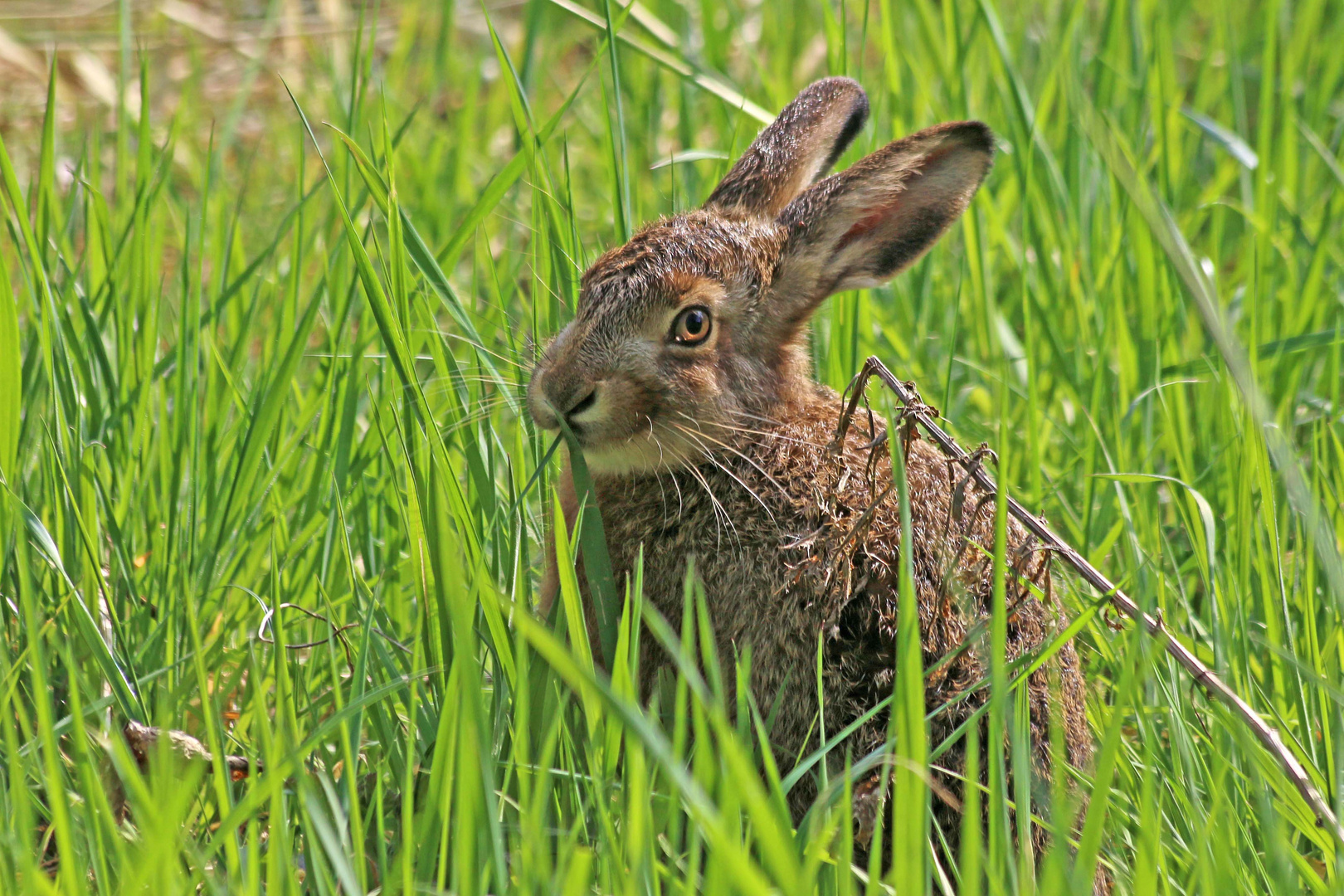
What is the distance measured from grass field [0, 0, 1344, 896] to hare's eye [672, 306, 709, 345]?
1.00 ft

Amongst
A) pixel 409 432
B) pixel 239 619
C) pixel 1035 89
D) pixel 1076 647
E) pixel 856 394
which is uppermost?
pixel 1035 89

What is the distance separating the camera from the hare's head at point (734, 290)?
9.66 feet

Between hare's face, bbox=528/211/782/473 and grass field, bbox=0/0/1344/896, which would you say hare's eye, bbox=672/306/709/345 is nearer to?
hare's face, bbox=528/211/782/473

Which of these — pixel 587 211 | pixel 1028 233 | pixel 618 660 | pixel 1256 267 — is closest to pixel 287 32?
pixel 587 211

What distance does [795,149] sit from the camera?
3.50 meters

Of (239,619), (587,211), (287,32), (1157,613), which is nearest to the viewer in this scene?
(1157,613)

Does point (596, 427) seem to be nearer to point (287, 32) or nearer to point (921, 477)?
point (921, 477)

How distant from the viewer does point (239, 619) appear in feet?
9.89

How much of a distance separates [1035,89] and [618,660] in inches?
127

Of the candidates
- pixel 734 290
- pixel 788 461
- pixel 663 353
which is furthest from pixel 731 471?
pixel 734 290

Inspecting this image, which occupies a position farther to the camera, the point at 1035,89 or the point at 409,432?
the point at 1035,89

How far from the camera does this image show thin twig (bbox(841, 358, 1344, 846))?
7.19 ft

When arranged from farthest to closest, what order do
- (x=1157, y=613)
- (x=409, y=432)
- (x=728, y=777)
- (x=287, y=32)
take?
(x=287, y=32) < (x=409, y=432) < (x=1157, y=613) < (x=728, y=777)

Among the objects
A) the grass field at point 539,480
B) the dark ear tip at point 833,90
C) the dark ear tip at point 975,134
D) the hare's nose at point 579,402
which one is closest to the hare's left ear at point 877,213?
the dark ear tip at point 975,134
